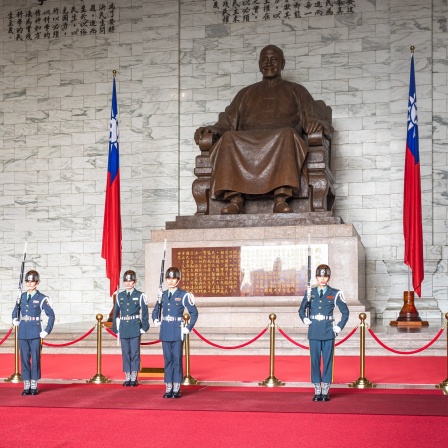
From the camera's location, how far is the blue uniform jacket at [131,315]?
20.3ft

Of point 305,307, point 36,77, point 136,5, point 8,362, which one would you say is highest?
point 136,5

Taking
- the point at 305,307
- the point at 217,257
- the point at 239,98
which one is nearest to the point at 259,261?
the point at 217,257

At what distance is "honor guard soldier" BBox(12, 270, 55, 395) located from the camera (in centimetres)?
572

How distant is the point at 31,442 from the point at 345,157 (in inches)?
313

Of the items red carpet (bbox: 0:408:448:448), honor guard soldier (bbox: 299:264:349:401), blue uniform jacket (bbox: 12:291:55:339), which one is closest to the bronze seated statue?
honor guard soldier (bbox: 299:264:349:401)

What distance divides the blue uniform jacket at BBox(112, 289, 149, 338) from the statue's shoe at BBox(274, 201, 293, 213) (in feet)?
10.8

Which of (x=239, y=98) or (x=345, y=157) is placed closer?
(x=239, y=98)

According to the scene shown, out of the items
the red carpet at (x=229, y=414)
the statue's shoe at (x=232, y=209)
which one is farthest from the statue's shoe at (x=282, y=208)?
the red carpet at (x=229, y=414)

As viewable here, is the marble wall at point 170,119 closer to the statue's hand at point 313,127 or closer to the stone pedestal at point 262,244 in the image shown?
the statue's hand at point 313,127

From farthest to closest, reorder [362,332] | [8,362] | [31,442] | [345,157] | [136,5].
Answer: [136,5]
[345,157]
[8,362]
[362,332]
[31,442]

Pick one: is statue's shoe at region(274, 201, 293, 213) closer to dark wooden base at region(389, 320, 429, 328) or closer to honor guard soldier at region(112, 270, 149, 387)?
dark wooden base at region(389, 320, 429, 328)

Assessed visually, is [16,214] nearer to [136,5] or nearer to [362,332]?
[136,5]

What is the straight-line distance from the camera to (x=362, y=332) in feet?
20.2

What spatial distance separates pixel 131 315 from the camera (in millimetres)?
6211
